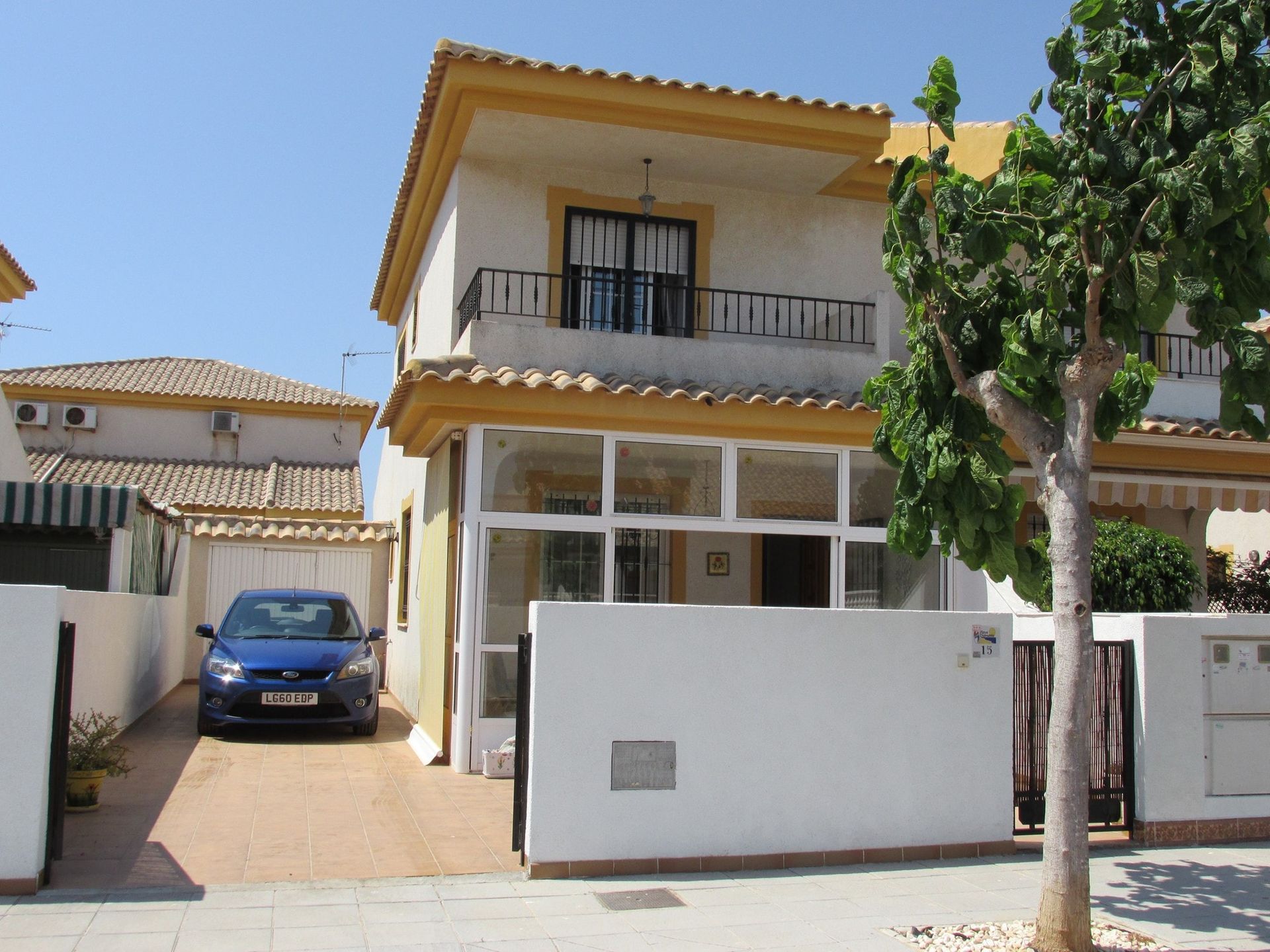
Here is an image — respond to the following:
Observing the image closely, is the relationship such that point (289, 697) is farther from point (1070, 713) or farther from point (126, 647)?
point (1070, 713)

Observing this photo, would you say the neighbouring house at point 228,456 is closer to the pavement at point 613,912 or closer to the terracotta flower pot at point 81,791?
the terracotta flower pot at point 81,791

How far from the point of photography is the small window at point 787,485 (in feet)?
38.2

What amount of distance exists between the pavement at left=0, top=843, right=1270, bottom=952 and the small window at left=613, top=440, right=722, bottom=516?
173 inches

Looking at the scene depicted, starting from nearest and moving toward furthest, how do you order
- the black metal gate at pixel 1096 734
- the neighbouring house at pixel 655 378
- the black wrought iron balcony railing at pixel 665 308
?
the black metal gate at pixel 1096 734
the neighbouring house at pixel 655 378
the black wrought iron balcony railing at pixel 665 308

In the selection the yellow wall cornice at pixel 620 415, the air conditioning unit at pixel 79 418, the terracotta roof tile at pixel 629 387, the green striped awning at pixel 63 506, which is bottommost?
the green striped awning at pixel 63 506

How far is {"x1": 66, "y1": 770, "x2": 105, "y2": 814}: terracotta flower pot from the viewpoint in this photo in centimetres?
878

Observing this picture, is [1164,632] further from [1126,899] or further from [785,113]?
[785,113]

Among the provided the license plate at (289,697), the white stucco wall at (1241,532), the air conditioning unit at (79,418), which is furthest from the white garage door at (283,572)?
the white stucco wall at (1241,532)

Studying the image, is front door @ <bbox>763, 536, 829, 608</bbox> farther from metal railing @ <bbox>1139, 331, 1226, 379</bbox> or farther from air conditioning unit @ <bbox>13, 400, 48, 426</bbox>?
air conditioning unit @ <bbox>13, 400, 48, 426</bbox>

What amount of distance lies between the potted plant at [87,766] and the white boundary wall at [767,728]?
3.87m

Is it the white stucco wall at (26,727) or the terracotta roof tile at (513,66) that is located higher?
the terracotta roof tile at (513,66)

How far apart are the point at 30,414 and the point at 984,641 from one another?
2576 cm

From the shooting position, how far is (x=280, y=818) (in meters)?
8.95

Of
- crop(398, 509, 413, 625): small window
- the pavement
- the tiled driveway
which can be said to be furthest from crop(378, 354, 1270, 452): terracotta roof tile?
crop(398, 509, 413, 625): small window
